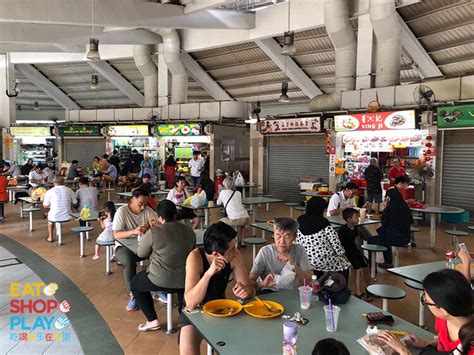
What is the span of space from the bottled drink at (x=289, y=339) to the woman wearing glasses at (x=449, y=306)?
0.46 m

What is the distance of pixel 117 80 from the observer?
61.6 ft

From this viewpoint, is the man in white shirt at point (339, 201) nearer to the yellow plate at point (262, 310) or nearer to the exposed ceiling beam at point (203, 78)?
the yellow plate at point (262, 310)

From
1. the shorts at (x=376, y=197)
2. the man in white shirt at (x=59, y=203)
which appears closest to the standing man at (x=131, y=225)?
the man in white shirt at (x=59, y=203)

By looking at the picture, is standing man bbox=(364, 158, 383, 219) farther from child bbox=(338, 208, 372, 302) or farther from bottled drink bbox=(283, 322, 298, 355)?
bottled drink bbox=(283, 322, 298, 355)

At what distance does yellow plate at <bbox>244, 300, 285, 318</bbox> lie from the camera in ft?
8.23

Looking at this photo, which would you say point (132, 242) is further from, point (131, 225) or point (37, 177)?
point (37, 177)

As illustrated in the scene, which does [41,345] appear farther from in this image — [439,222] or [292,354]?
[439,222]

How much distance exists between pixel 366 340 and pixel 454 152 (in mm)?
8405

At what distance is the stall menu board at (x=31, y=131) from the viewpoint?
55.4 ft

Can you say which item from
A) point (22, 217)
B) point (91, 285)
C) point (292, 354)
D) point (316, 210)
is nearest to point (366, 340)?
point (292, 354)

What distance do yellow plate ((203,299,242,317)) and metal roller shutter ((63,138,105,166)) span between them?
15.9 meters

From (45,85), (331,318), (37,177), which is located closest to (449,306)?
(331,318)

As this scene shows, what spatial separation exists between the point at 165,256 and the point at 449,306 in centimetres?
240

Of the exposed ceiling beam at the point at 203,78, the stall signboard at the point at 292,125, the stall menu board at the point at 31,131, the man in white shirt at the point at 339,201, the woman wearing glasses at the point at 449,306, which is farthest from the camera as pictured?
the stall menu board at the point at 31,131
